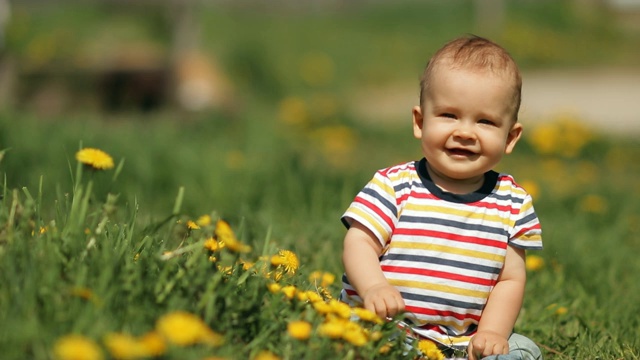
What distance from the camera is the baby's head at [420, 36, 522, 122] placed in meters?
2.54

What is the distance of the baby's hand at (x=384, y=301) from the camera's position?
7.71ft

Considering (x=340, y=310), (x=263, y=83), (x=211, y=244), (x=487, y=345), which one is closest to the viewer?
(x=340, y=310)

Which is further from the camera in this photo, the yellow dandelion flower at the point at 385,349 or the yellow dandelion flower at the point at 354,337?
the yellow dandelion flower at the point at 385,349

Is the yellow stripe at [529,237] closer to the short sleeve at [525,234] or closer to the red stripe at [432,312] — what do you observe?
the short sleeve at [525,234]

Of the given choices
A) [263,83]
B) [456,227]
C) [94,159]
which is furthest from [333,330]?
[263,83]

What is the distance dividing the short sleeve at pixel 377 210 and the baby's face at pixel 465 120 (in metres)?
0.16

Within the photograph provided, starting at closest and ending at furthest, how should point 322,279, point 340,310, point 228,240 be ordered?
point 340,310 → point 228,240 → point 322,279

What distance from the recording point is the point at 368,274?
2.51 m

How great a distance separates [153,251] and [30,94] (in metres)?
6.47

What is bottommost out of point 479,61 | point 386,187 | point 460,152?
point 386,187

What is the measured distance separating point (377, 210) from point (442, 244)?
8.3 inches

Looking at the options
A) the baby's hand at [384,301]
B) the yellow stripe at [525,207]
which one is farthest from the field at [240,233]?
the yellow stripe at [525,207]

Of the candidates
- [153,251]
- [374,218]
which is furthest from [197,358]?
Answer: [374,218]

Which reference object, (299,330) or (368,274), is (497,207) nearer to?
(368,274)
